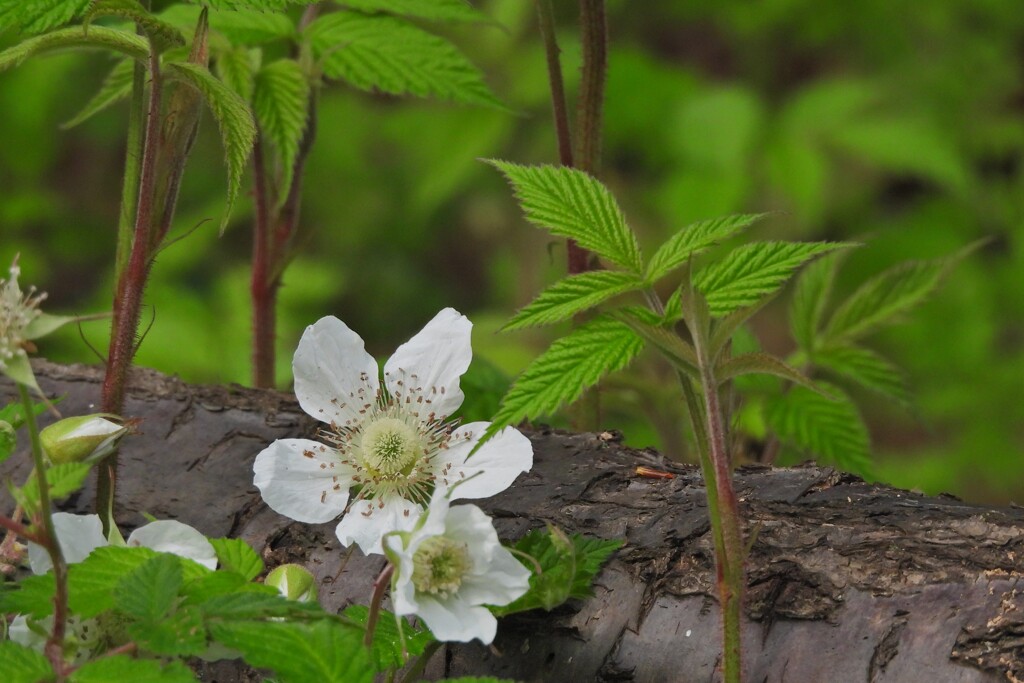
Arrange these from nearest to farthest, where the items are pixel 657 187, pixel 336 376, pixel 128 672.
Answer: pixel 128 672 → pixel 336 376 → pixel 657 187

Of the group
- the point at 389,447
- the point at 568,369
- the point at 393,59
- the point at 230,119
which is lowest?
the point at 389,447

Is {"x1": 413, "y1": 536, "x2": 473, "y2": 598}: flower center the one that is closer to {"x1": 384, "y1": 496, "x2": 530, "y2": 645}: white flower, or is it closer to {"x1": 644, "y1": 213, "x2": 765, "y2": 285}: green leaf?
{"x1": 384, "y1": 496, "x2": 530, "y2": 645}: white flower

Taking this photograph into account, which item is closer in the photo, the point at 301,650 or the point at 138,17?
the point at 301,650

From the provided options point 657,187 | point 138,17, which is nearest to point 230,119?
point 138,17

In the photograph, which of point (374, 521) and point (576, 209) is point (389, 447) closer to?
point (374, 521)

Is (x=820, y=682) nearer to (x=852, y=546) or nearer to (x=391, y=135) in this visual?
(x=852, y=546)

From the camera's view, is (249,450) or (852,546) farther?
(249,450)

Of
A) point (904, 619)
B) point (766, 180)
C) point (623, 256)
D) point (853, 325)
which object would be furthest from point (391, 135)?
point (904, 619)
